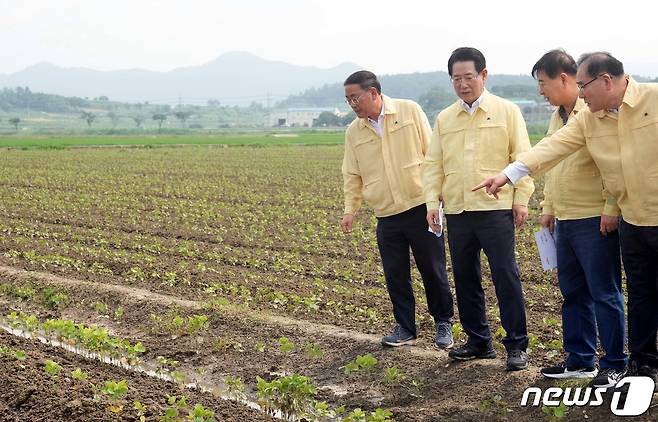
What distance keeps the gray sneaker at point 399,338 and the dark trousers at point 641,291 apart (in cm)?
194

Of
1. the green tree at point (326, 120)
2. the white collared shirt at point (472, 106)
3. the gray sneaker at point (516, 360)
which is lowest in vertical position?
the green tree at point (326, 120)

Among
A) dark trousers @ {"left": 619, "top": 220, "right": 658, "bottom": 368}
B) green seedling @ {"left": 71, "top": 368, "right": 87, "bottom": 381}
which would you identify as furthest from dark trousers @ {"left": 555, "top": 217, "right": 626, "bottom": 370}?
green seedling @ {"left": 71, "top": 368, "right": 87, "bottom": 381}

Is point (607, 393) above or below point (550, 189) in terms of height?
below

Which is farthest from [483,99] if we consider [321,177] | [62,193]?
→ [321,177]

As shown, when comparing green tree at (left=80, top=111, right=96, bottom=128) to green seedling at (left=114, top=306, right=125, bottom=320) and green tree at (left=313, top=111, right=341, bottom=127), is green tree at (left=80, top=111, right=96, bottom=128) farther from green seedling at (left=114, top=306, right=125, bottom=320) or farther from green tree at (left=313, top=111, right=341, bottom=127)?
green seedling at (left=114, top=306, right=125, bottom=320)

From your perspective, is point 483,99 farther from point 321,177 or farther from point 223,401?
point 321,177

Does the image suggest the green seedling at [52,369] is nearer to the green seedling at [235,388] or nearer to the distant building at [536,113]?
the green seedling at [235,388]

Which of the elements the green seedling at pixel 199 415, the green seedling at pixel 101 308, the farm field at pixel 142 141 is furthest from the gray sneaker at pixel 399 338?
the farm field at pixel 142 141

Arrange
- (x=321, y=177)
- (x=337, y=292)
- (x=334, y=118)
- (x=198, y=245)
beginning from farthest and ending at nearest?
(x=334, y=118) < (x=321, y=177) < (x=198, y=245) < (x=337, y=292)

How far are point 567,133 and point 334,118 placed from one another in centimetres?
11346

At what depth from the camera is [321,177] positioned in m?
25.0

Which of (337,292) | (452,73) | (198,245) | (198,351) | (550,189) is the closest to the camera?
(550,189)

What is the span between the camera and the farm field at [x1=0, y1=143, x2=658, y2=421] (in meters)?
5.20

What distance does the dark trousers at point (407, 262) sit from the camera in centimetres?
610
